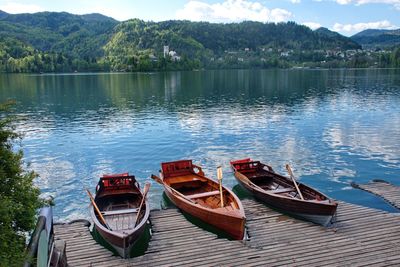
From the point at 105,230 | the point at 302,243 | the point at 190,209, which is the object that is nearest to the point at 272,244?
the point at 302,243

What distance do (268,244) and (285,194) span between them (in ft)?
19.1

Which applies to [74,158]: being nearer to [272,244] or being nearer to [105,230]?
[105,230]

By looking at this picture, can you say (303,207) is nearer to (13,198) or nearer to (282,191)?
(282,191)

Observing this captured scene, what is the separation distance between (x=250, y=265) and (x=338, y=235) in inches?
208

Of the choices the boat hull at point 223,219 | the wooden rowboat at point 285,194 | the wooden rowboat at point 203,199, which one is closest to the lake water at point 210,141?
the wooden rowboat at point 203,199

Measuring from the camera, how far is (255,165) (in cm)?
2720

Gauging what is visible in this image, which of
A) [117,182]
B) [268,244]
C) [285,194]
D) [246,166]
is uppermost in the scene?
[246,166]

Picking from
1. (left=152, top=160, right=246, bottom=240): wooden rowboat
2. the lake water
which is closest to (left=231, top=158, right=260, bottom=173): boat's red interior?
the lake water

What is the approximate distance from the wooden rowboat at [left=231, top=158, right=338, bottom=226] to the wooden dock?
584 mm

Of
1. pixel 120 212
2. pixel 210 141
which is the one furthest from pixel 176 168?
pixel 210 141

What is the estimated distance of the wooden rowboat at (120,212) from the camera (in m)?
16.2

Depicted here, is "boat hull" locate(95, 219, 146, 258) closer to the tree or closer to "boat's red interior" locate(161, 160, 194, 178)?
the tree

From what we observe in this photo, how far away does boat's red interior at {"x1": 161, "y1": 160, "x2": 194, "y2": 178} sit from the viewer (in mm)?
25930

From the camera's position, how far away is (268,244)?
16.9 meters
